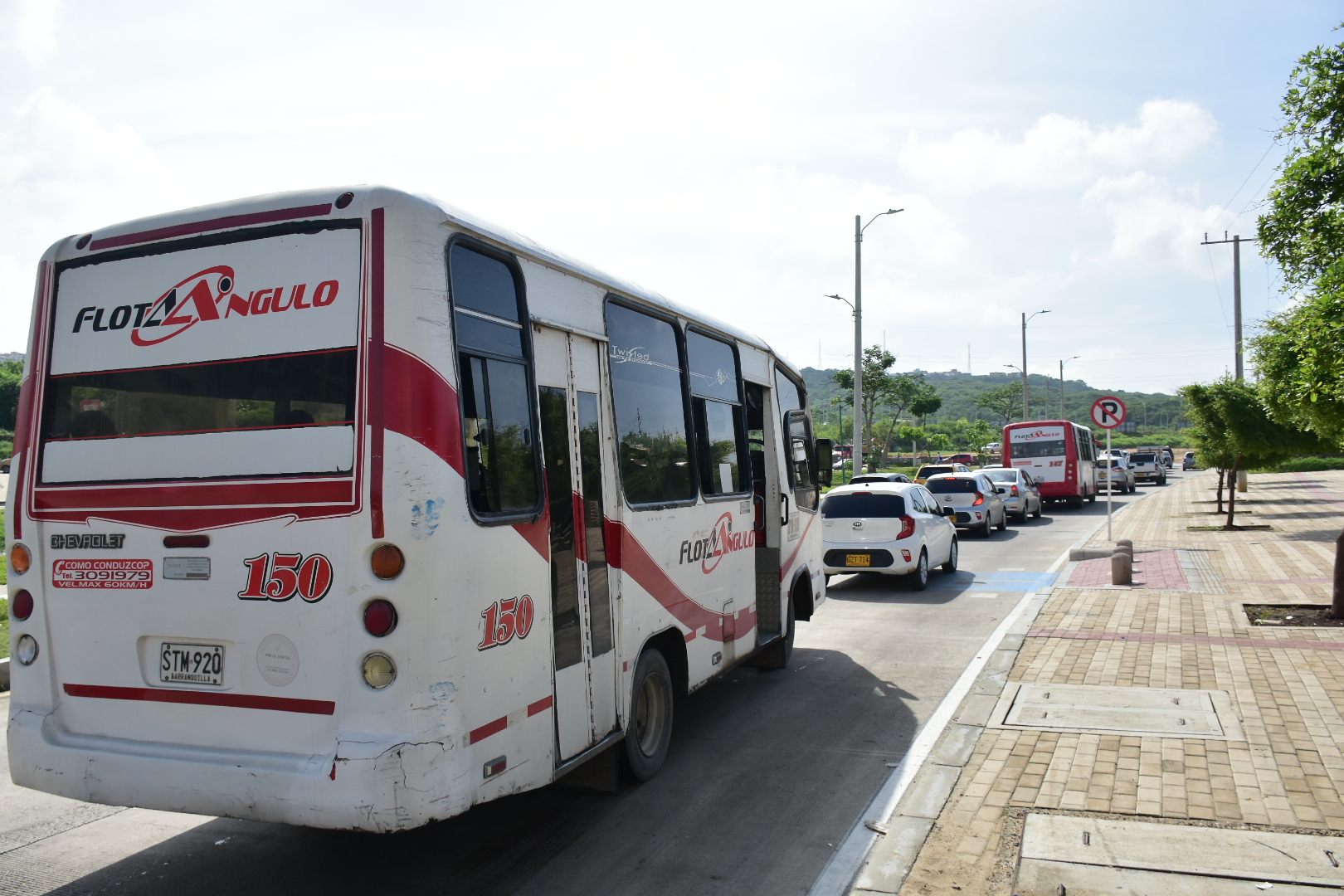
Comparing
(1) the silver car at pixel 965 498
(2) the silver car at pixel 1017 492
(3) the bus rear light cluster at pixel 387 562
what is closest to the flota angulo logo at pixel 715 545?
(3) the bus rear light cluster at pixel 387 562

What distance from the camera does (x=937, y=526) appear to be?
16016mm

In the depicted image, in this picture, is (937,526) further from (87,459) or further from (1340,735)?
(87,459)

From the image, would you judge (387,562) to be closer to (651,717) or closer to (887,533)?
(651,717)

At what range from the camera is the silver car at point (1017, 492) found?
93.3 feet

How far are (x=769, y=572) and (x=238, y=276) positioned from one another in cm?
552

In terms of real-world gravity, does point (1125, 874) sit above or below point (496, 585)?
below

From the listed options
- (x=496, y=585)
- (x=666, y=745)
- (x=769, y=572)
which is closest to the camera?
(x=496, y=585)

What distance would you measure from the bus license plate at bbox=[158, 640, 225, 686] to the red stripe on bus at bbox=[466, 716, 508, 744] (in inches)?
43.9

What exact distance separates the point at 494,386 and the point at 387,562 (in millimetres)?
1044

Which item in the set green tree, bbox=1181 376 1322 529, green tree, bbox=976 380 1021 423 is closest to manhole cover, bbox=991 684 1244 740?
green tree, bbox=1181 376 1322 529

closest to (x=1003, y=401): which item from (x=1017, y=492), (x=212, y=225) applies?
(x=1017, y=492)

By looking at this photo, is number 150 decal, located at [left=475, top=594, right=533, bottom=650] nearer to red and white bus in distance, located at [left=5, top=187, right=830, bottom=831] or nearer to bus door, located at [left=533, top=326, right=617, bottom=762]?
red and white bus in distance, located at [left=5, top=187, right=830, bottom=831]

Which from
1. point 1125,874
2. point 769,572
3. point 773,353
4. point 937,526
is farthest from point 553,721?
point 937,526

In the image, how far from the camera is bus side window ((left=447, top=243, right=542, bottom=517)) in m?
4.38
